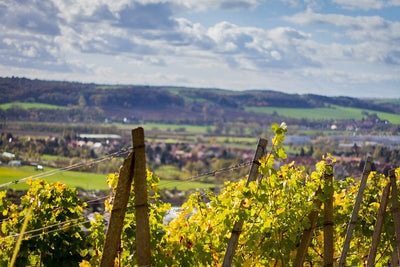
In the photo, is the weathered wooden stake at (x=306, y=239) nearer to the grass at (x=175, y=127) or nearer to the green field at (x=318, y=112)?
the grass at (x=175, y=127)

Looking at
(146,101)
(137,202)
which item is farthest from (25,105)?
(137,202)

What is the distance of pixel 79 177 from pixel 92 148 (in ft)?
115

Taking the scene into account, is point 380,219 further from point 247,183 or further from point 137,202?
point 137,202

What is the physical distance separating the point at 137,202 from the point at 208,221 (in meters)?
1.90

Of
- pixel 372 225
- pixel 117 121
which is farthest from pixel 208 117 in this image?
pixel 372 225

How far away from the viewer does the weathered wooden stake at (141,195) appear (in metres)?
4.13

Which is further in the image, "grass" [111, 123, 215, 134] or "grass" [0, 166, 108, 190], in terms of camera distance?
"grass" [111, 123, 215, 134]

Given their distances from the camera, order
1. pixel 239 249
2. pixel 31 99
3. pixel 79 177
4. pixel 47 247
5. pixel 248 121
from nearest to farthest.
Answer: pixel 239 249 < pixel 47 247 < pixel 79 177 < pixel 31 99 < pixel 248 121

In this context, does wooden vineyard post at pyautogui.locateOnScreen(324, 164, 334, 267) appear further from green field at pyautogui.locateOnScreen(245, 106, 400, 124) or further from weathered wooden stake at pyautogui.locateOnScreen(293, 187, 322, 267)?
green field at pyautogui.locateOnScreen(245, 106, 400, 124)

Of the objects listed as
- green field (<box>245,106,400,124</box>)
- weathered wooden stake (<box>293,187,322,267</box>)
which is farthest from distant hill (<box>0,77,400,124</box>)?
weathered wooden stake (<box>293,187,322,267</box>)

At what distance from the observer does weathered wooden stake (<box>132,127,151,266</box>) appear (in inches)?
163

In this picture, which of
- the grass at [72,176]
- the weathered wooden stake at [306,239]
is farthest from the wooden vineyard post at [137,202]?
the grass at [72,176]

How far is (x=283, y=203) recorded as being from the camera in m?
5.88

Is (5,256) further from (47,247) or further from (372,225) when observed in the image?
(372,225)
